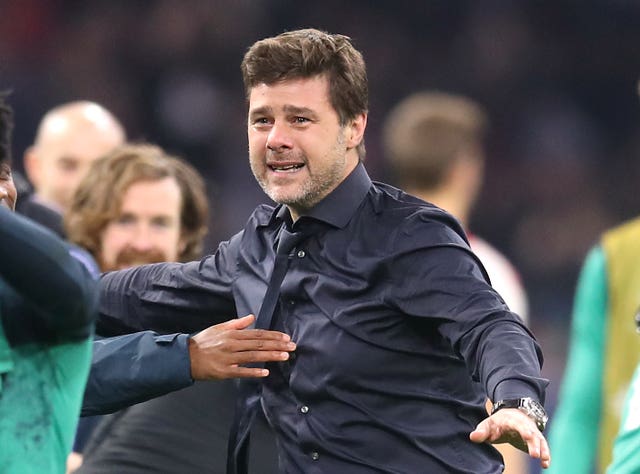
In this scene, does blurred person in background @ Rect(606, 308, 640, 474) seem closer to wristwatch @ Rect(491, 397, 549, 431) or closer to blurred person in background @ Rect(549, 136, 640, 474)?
wristwatch @ Rect(491, 397, 549, 431)

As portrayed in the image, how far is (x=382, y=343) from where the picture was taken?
11.2ft

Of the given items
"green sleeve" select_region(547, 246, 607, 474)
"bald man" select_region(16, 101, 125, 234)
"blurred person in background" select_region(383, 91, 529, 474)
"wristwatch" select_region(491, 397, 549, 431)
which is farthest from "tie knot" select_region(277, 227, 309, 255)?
"bald man" select_region(16, 101, 125, 234)

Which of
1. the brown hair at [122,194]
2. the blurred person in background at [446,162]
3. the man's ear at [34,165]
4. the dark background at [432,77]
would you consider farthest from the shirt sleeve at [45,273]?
the dark background at [432,77]

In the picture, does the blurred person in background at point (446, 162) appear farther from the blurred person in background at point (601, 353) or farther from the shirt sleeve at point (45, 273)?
the shirt sleeve at point (45, 273)

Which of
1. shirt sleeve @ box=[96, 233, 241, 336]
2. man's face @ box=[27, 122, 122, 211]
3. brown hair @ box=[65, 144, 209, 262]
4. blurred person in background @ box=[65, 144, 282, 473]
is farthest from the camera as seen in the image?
man's face @ box=[27, 122, 122, 211]

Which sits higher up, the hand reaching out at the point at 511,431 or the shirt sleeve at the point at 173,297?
the hand reaching out at the point at 511,431

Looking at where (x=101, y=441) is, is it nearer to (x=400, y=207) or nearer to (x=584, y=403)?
(x=400, y=207)

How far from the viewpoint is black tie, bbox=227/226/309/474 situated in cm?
356

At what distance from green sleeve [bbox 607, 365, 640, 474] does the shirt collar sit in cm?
77

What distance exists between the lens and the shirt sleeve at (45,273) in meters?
2.56

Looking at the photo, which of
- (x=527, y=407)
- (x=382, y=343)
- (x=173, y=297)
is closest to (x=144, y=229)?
(x=173, y=297)

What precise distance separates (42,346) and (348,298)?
0.84 metres

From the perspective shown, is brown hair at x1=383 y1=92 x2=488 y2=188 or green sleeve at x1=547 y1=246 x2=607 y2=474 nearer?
green sleeve at x1=547 y1=246 x2=607 y2=474

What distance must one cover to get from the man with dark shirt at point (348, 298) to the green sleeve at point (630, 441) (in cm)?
28
